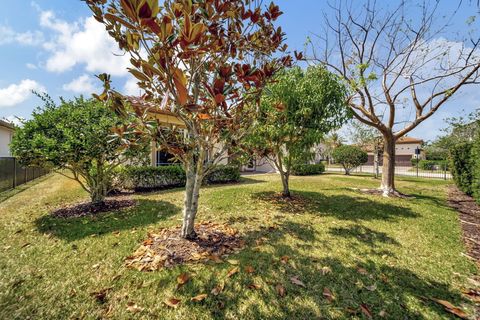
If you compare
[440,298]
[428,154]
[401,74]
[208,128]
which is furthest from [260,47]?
[428,154]

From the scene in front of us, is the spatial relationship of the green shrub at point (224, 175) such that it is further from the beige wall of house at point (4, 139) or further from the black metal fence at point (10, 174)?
the beige wall of house at point (4, 139)

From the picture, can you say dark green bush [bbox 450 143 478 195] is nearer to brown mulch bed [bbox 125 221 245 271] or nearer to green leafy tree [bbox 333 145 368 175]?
green leafy tree [bbox 333 145 368 175]

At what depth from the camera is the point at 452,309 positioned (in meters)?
2.24

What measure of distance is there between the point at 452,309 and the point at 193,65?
4.33 m

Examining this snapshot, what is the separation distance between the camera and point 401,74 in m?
9.02

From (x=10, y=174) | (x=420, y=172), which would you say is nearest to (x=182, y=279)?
(x=10, y=174)

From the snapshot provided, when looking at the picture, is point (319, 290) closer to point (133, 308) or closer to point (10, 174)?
point (133, 308)

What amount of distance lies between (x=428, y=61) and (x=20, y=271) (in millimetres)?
13675

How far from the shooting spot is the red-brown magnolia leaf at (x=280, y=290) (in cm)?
240

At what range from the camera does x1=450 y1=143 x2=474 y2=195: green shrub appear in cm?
894

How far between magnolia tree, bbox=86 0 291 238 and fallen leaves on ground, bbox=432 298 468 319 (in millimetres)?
3241

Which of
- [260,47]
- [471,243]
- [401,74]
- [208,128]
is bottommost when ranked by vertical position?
[471,243]

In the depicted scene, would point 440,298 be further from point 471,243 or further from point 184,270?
point 184,270

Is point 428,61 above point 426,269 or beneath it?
above
